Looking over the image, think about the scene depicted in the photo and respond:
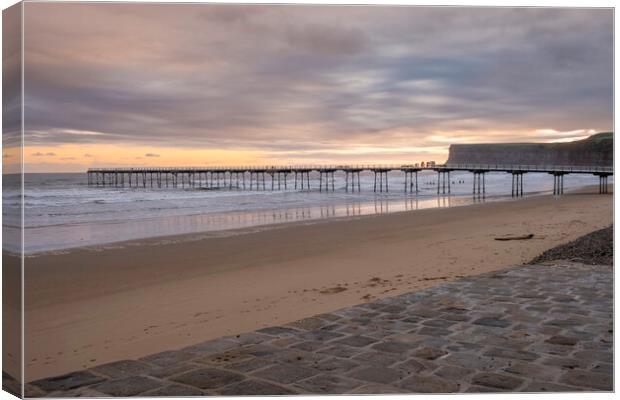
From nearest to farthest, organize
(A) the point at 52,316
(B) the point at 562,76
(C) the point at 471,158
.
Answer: (B) the point at 562,76 < (A) the point at 52,316 < (C) the point at 471,158

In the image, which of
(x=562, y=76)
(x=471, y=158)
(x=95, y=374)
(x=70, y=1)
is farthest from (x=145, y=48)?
(x=471, y=158)

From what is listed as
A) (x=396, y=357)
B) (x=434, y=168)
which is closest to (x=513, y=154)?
(x=434, y=168)

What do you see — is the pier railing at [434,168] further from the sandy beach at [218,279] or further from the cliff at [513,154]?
the sandy beach at [218,279]

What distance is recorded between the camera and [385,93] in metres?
6.52

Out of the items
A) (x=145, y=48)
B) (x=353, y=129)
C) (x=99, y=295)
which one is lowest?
(x=99, y=295)

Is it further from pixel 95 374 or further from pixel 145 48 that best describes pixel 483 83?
pixel 95 374

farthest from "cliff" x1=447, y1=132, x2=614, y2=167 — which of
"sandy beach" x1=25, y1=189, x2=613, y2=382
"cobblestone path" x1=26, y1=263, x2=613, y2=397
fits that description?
"cobblestone path" x1=26, y1=263, x2=613, y2=397

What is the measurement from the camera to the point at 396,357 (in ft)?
12.4

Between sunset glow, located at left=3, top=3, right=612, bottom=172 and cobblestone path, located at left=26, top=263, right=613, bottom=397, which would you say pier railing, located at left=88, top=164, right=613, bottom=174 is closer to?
sunset glow, located at left=3, top=3, right=612, bottom=172

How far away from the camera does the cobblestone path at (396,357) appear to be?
3371 mm

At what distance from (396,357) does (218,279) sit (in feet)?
16.4

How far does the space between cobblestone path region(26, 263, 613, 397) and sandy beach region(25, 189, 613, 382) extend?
100 centimetres

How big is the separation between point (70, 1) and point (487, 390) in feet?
12.6

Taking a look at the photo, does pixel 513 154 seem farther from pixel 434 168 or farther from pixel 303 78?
pixel 303 78
